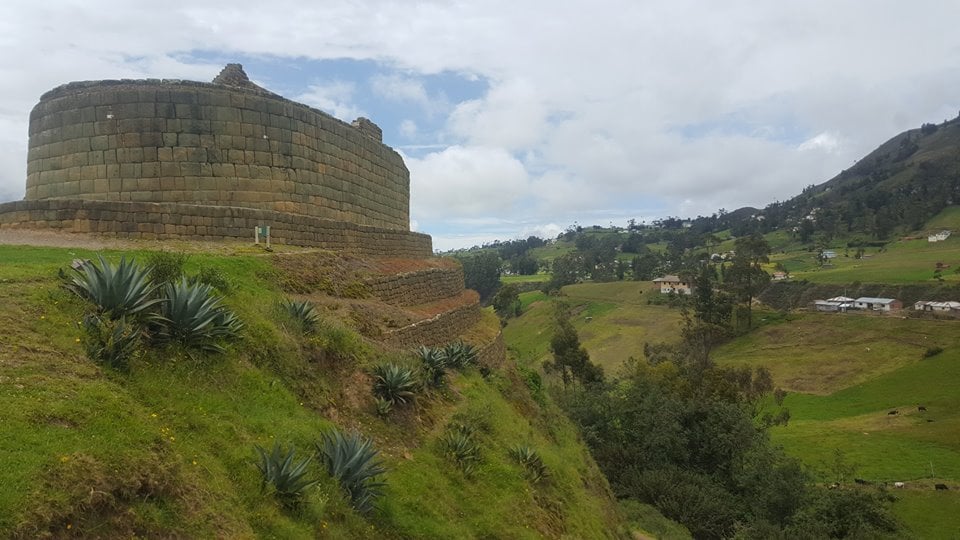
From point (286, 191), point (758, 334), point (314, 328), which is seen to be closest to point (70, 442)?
point (314, 328)

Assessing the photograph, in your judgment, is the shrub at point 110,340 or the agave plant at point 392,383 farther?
the agave plant at point 392,383

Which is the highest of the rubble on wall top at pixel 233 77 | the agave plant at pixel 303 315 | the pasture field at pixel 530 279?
the rubble on wall top at pixel 233 77

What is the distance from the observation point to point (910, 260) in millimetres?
84250

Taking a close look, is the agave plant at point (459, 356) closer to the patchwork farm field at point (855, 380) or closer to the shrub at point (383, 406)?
the shrub at point (383, 406)

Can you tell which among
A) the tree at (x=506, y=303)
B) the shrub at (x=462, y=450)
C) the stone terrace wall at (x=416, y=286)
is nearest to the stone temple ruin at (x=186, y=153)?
the stone terrace wall at (x=416, y=286)

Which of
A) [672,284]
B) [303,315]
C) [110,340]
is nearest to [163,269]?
[110,340]

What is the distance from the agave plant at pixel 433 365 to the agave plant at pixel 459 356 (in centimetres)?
89

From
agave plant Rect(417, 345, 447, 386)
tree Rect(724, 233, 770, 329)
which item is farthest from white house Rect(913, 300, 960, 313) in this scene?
agave plant Rect(417, 345, 447, 386)

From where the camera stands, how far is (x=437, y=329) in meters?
15.4

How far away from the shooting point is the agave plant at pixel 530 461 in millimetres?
9789

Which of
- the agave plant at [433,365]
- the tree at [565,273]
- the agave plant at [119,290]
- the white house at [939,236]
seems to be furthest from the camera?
the tree at [565,273]

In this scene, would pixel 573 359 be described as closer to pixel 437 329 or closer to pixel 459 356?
pixel 437 329

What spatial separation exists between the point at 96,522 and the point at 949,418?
4705 centimetres

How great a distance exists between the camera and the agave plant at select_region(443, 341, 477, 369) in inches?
504
